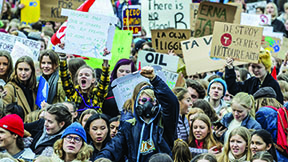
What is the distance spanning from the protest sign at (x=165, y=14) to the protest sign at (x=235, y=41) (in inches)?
64.3

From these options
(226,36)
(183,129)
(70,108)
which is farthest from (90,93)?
(226,36)

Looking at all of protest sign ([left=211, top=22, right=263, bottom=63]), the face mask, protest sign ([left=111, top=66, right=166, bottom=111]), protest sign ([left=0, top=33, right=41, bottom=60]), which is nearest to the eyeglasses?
the face mask

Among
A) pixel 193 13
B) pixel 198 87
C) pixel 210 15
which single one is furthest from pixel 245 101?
pixel 193 13

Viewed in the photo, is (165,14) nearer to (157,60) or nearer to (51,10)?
(51,10)

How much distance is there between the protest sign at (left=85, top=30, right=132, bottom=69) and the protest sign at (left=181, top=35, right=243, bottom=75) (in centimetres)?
91

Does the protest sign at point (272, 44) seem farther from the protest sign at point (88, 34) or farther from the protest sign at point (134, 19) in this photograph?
the protest sign at point (88, 34)

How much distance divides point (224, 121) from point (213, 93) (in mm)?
1012

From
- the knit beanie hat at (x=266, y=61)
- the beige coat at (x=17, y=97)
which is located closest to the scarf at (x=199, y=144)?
the beige coat at (x=17, y=97)

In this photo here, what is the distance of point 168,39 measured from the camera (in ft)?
42.4

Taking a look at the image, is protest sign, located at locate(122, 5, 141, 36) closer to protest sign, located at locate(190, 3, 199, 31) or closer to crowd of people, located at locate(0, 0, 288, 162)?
protest sign, located at locate(190, 3, 199, 31)

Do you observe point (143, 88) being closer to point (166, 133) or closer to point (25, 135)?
point (166, 133)

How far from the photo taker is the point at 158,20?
542 inches

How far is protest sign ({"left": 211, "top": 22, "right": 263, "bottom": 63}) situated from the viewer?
11828 mm

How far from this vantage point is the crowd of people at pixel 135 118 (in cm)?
788
